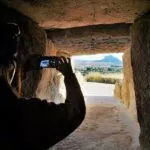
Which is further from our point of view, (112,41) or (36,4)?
(112,41)

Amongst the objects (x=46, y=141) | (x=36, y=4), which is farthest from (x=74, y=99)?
(x=36, y=4)

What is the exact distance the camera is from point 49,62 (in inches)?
58.0

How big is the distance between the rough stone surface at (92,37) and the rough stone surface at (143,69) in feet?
1.45

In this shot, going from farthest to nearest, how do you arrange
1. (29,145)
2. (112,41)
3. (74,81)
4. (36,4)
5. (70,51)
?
1. (70,51)
2. (112,41)
3. (36,4)
4. (74,81)
5. (29,145)

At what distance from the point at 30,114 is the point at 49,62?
315 millimetres

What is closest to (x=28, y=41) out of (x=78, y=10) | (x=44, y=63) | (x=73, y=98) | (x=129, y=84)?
(x=78, y=10)

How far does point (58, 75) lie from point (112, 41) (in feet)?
3.97

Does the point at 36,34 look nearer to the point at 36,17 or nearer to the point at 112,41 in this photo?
the point at 36,17

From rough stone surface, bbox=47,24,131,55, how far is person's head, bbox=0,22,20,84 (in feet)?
7.82

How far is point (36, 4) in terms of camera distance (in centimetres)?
249

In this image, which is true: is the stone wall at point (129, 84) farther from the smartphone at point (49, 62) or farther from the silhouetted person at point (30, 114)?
the silhouetted person at point (30, 114)

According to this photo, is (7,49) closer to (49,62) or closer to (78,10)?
(49,62)

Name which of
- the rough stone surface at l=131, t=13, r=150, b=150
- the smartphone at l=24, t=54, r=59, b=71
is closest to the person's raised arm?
the smartphone at l=24, t=54, r=59, b=71

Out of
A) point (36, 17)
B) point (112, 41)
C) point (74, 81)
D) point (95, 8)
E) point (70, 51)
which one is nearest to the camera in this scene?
point (74, 81)
